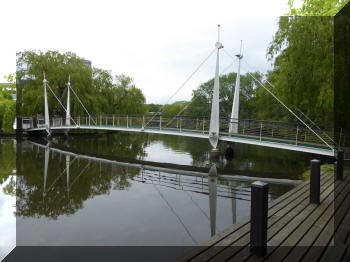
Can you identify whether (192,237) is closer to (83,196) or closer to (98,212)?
(98,212)

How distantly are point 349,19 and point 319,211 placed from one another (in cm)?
280

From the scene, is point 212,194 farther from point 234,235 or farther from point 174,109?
point 174,109

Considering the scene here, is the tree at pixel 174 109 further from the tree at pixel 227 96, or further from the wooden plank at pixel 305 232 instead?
the wooden plank at pixel 305 232

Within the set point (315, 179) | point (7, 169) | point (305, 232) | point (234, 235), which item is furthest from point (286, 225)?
point (7, 169)

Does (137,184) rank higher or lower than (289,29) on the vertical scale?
lower

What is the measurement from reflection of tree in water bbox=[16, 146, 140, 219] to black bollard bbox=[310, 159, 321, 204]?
170 inches

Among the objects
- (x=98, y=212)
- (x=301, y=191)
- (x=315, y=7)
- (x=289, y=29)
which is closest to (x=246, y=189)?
(x=301, y=191)

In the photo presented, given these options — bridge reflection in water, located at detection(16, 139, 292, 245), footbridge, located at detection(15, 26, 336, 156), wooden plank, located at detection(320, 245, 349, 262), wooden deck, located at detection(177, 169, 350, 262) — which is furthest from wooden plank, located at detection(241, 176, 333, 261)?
footbridge, located at detection(15, 26, 336, 156)

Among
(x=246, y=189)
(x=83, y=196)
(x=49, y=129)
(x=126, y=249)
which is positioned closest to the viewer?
(x=126, y=249)

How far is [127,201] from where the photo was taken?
560 cm

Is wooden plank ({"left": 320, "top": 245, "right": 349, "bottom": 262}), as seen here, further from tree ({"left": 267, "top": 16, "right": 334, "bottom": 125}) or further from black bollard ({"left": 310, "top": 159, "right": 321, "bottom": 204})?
tree ({"left": 267, "top": 16, "right": 334, "bottom": 125})

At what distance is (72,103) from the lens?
66.7ft

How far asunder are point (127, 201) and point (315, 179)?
12.1 ft

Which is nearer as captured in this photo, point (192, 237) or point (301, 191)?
point (192, 237)
